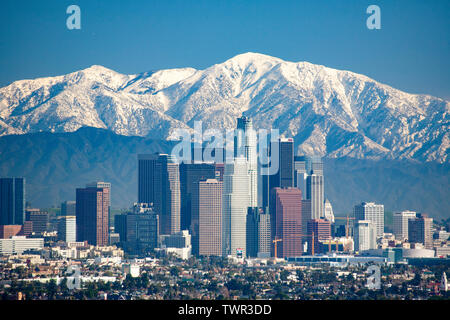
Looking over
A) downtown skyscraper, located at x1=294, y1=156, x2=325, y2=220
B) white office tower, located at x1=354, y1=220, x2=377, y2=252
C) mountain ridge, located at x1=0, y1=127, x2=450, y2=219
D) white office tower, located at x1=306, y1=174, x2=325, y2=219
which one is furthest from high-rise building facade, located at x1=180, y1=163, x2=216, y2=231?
mountain ridge, located at x1=0, y1=127, x2=450, y2=219

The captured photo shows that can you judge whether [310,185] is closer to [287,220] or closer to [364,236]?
[364,236]

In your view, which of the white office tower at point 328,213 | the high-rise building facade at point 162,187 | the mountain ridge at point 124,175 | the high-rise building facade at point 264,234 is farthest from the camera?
the mountain ridge at point 124,175

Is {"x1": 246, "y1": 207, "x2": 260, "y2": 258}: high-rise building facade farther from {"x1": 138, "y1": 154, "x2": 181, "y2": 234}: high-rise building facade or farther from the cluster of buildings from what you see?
{"x1": 138, "y1": 154, "x2": 181, "y2": 234}: high-rise building facade

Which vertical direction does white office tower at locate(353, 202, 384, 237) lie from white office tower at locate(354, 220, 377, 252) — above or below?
above

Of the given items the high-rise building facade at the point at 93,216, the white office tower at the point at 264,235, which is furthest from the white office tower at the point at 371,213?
the high-rise building facade at the point at 93,216

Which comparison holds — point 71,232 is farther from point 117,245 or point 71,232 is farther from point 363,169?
point 363,169

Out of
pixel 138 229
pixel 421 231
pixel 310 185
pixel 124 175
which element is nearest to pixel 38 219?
pixel 138 229

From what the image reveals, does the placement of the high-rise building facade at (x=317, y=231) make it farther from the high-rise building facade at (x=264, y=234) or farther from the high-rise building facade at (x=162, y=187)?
the high-rise building facade at (x=162, y=187)
